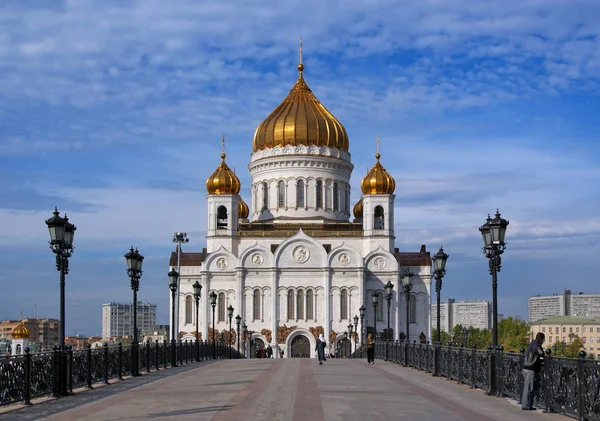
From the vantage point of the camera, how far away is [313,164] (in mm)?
79875

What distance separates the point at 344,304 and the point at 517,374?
56.9 meters

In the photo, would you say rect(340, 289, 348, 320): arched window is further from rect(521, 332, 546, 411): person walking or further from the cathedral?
rect(521, 332, 546, 411): person walking

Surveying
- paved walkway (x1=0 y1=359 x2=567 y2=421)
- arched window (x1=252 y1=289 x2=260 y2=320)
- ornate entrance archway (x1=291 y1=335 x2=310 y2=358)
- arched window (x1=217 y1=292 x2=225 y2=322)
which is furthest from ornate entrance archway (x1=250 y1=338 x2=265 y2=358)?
paved walkway (x1=0 y1=359 x2=567 y2=421)

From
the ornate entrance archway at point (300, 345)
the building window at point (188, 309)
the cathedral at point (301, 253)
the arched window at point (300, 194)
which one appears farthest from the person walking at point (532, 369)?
the arched window at point (300, 194)

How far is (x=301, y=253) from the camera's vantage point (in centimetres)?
7625

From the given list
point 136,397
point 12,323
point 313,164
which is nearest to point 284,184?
point 313,164

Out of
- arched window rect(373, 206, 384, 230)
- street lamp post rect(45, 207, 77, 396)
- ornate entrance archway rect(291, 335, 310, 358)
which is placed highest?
arched window rect(373, 206, 384, 230)

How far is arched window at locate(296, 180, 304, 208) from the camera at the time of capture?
79.8 metres

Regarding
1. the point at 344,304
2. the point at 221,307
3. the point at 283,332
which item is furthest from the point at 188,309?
the point at 344,304

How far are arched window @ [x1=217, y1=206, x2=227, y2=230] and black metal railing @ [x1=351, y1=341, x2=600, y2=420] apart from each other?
4991 centimetres

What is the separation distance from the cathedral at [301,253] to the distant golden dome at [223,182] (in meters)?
0.08

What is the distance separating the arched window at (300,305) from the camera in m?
75.8

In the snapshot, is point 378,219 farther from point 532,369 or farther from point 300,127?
point 532,369

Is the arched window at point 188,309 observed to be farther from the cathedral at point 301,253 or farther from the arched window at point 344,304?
the arched window at point 344,304
